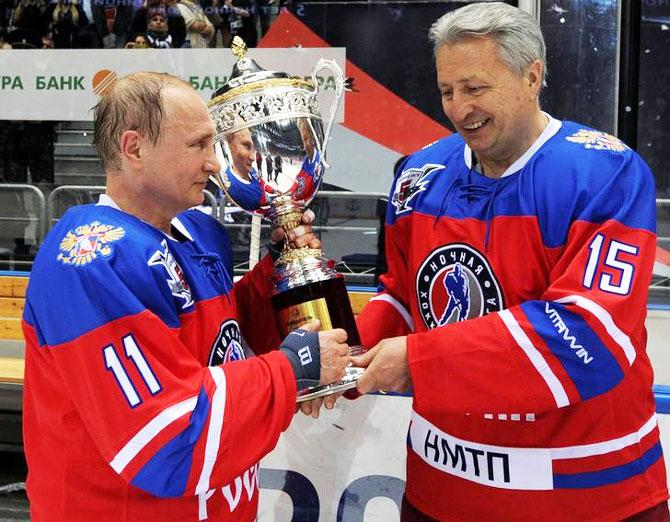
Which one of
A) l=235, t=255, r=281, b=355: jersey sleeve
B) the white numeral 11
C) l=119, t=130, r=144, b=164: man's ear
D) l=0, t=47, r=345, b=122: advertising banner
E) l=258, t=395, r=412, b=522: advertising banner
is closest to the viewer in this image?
the white numeral 11

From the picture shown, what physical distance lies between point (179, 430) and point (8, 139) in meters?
3.57

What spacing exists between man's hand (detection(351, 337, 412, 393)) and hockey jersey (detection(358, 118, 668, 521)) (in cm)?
2

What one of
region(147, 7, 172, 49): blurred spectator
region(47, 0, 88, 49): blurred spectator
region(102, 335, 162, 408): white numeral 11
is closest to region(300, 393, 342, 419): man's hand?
region(102, 335, 162, 408): white numeral 11

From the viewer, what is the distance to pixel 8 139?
4.50 metres

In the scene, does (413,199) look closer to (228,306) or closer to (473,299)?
(473,299)

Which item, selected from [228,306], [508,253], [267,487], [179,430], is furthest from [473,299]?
[267,487]

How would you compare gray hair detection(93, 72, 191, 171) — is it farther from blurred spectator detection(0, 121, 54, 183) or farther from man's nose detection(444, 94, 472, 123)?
blurred spectator detection(0, 121, 54, 183)

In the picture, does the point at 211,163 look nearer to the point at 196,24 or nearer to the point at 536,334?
the point at 536,334

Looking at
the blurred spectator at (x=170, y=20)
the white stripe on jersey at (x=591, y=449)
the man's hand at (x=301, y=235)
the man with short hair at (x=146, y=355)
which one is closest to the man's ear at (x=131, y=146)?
the man with short hair at (x=146, y=355)

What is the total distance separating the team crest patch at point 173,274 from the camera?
137cm

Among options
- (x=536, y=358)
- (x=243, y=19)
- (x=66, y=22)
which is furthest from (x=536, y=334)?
(x=66, y=22)

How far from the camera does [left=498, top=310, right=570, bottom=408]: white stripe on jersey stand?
4.71 feet

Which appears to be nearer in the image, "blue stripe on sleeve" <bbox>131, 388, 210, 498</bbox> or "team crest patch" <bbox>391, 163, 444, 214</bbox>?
"blue stripe on sleeve" <bbox>131, 388, 210, 498</bbox>

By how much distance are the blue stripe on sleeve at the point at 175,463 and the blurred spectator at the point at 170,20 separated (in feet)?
10.5
